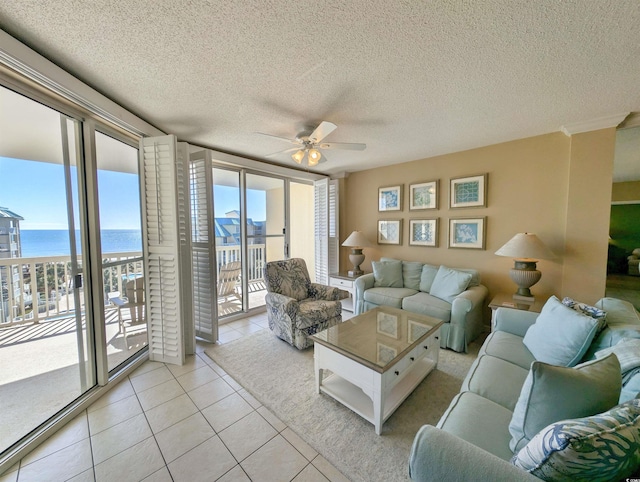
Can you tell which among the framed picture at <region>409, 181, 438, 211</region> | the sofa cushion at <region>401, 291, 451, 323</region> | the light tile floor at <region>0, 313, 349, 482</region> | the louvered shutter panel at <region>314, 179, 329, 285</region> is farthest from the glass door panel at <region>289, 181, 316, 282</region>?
the light tile floor at <region>0, 313, 349, 482</region>

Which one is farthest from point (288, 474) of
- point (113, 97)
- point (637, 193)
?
point (637, 193)

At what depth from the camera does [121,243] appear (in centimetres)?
251

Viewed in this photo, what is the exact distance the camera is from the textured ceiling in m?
1.20

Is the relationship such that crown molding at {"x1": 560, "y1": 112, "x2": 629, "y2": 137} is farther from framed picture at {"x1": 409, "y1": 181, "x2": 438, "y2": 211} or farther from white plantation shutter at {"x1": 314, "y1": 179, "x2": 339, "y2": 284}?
white plantation shutter at {"x1": 314, "y1": 179, "x2": 339, "y2": 284}

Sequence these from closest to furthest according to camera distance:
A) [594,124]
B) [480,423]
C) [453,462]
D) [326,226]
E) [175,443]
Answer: [453,462] < [480,423] < [175,443] < [594,124] < [326,226]

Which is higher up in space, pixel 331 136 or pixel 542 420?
pixel 331 136

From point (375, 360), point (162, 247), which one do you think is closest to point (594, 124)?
point (375, 360)

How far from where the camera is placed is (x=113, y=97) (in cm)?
198

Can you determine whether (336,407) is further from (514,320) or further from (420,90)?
(420,90)

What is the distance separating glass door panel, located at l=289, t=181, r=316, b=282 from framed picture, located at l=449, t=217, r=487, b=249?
266cm

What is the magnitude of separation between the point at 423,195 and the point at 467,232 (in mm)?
828

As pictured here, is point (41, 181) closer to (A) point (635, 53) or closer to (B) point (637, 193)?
(A) point (635, 53)

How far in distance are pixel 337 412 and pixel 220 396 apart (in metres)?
0.98

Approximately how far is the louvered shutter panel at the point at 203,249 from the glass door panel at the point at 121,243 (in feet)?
1.84
